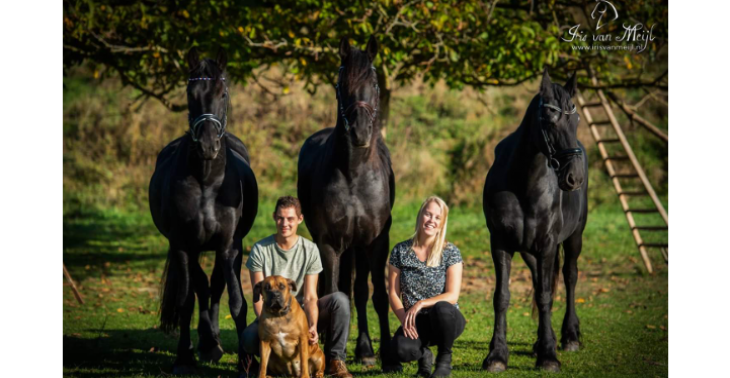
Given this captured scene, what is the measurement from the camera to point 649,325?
7992 mm

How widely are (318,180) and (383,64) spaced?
144 inches

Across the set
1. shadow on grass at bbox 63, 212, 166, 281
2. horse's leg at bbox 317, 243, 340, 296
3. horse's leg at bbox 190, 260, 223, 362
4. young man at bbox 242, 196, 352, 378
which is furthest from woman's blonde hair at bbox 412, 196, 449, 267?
shadow on grass at bbox 63, 212, 166, 281

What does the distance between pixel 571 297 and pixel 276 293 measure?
11.4ft

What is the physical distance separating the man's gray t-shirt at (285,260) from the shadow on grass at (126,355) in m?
1.03

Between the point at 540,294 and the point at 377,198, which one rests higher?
the point at 377,198

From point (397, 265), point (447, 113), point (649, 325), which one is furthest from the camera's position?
point (447, 113)

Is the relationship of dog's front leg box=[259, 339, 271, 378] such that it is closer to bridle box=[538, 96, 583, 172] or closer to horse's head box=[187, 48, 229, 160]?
horse's head box=[187, 48, 229, 160]

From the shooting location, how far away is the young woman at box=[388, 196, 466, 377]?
4.93 m

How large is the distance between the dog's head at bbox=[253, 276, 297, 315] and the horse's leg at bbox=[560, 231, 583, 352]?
3.10m

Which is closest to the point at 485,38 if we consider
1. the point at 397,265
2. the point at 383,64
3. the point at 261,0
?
the point at 383,64

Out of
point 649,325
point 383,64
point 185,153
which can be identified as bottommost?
point 649,325

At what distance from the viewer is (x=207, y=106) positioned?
5.02 meters

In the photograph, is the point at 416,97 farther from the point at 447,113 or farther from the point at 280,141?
the point at 280,141

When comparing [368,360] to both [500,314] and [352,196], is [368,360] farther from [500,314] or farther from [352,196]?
[352,196]
